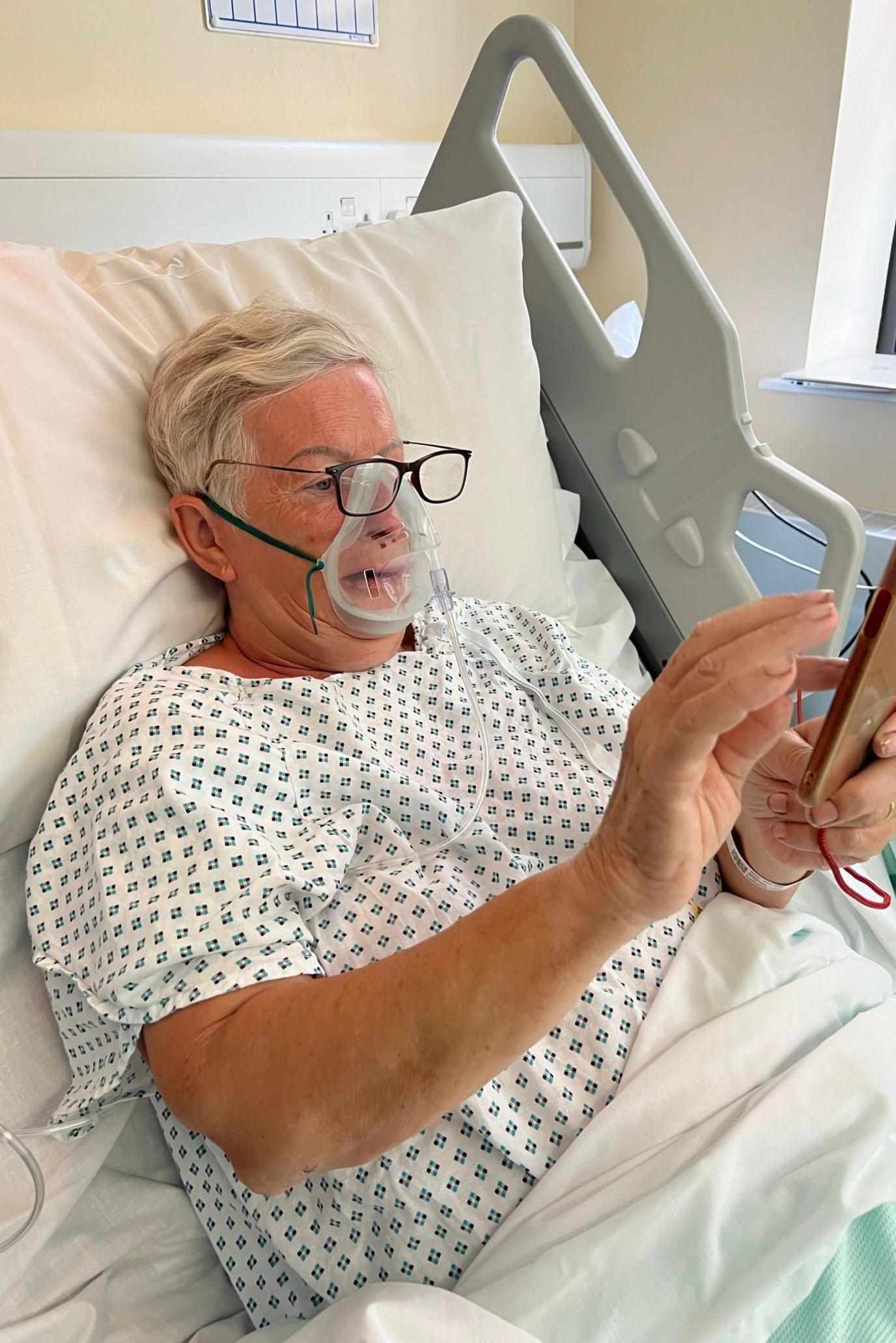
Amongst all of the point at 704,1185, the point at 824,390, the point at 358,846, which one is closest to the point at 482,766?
the point at 358,846

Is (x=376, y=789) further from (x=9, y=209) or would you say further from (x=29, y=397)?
(x=9, y=209)

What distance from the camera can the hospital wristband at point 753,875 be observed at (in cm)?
119

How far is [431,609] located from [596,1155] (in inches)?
27.2

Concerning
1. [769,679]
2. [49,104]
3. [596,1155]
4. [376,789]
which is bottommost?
[596,1155]

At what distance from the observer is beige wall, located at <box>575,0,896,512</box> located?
7.61 ft

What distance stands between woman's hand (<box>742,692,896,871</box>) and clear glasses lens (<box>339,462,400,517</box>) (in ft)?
1.69

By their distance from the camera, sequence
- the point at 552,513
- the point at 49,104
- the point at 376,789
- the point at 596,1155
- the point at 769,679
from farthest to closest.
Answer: the point at 49,104 < the point at 552,513 < the point at 376,789 < the point at 596,1155 < the point at 769,679

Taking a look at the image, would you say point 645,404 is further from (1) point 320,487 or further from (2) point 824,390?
(2) point 824,390

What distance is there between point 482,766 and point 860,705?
55cm

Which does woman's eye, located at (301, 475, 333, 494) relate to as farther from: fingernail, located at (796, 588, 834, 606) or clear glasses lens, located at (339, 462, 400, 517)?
fingernail, located at (796, 588, 834, 606)

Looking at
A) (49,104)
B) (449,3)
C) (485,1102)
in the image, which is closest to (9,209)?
(49,104)

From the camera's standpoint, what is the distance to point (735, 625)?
0.70 metres

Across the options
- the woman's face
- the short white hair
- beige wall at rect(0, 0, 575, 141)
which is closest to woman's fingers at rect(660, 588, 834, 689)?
the woman's face

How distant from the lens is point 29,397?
1185 mm
